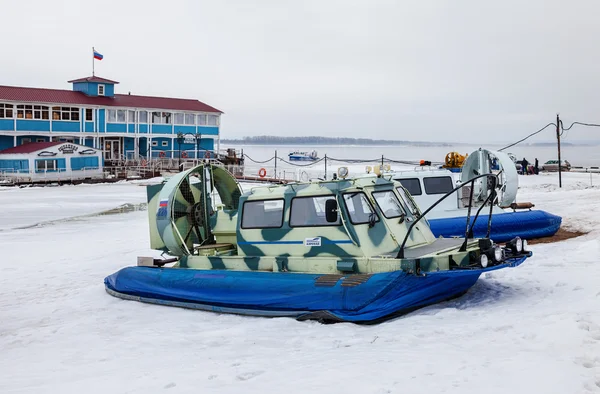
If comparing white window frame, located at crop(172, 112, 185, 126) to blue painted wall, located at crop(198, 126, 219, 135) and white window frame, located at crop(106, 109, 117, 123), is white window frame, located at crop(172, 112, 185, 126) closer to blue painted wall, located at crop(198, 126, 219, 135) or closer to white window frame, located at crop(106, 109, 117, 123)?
blue painted wall, located at crop(198, 126, 219, 135)

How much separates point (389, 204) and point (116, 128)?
4571cm

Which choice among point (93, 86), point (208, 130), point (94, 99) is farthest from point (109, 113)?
point (208, 130)

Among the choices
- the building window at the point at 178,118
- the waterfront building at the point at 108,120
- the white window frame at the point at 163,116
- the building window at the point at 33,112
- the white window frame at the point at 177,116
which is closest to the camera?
the building window at the point at 33,112

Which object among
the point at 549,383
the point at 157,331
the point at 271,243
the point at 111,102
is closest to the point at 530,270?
the point at 271,243

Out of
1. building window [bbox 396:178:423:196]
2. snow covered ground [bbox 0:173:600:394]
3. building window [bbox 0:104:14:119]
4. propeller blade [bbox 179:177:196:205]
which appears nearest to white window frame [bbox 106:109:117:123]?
building window [bbox 0:104:14:119]

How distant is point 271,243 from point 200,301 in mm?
1448

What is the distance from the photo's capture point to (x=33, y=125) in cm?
4806

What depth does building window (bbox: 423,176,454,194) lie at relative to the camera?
55.0 ft

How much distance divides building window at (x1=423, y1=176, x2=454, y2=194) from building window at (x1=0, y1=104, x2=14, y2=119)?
129ft

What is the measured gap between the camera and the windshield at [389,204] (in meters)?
9.78

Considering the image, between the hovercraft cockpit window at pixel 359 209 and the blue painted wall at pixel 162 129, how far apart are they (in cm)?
4656

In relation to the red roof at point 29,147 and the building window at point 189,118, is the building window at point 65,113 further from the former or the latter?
the building window at point 189,118

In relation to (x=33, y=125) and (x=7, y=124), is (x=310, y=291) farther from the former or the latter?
(x=33, y=125)

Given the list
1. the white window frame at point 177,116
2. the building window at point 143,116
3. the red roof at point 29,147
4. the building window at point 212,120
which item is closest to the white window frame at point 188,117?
the white window frame at point 177,116
